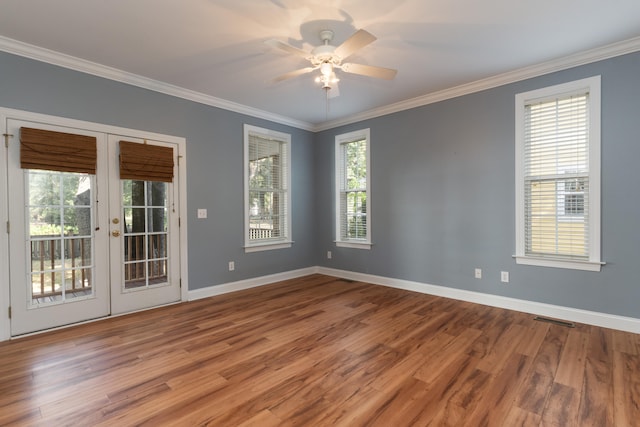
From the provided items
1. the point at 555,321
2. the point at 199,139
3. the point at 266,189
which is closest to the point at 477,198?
the point at 555,321

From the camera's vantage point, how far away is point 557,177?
10.9ft

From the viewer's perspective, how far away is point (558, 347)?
265cm

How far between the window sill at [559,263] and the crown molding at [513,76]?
2.00 metres

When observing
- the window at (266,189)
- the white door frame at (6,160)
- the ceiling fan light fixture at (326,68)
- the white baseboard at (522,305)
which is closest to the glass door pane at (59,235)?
the white door frame at (6,160)

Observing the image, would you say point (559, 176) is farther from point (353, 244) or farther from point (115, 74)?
point (115, 74)

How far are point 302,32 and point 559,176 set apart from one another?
297 centimetres

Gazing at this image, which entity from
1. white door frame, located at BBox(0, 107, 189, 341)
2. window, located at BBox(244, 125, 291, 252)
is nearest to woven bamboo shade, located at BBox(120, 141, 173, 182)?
white door frame, located at BBox(0, 107, 189, 341)

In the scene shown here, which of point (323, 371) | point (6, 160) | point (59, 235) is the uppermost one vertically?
point (6, 160)

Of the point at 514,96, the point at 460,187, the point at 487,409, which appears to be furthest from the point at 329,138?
the point at 487,409

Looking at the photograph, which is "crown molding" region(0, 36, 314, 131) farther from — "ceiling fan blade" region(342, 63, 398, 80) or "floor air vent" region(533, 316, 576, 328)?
"floor air vent" region(533, 316, 576, 328)

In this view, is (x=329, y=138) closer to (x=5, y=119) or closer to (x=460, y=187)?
(x=460, y=187)

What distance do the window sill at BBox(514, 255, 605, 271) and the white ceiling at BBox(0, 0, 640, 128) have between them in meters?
2.09

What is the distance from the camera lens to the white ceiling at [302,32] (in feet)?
7.81

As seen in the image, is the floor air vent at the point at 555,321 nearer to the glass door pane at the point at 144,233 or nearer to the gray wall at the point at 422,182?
the gray wall at the point at 422,182
